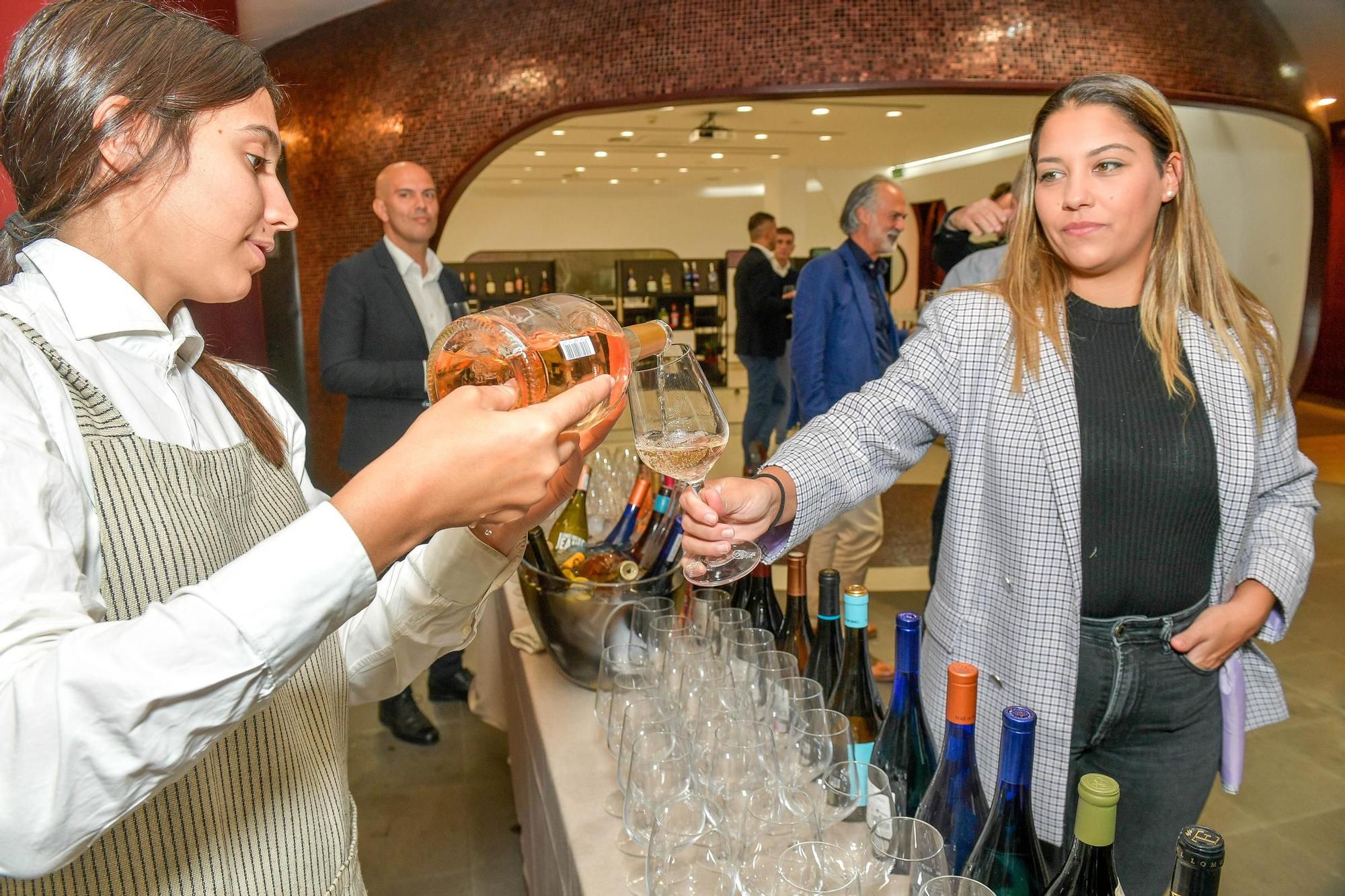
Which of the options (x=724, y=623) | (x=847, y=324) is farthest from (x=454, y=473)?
(x=847, y=324)

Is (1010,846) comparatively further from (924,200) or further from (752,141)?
(924,200)

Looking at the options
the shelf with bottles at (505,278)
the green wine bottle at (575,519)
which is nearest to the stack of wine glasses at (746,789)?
the green wine bottle at (575,519)

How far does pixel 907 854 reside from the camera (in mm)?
863

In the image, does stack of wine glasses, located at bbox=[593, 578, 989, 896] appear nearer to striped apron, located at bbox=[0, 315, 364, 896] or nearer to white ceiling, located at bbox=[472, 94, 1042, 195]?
striped apron, located at bbox=[0, 315, 364, 896]

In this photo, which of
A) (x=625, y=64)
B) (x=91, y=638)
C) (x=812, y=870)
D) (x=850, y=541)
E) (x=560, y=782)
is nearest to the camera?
(x=91, y=638)

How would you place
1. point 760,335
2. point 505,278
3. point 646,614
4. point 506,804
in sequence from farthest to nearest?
point 505,278 → point 760,335 → point 506,804 → point 646,614

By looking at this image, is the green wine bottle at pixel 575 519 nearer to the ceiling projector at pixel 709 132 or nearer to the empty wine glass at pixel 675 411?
the empty wine glass at pixel 675 411

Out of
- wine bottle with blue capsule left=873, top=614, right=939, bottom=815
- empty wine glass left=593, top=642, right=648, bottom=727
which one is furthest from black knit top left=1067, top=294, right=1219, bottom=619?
empty wine glass left=593, top=642, right=648, bottom=727

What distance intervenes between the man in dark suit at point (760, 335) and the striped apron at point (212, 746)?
5.13 meters

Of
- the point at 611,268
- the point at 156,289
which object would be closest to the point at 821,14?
the point at 156,289

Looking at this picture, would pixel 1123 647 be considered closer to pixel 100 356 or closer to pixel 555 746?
pixel 555 746

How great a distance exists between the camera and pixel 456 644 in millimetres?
1157

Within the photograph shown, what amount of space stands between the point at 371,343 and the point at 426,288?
1.06 ft

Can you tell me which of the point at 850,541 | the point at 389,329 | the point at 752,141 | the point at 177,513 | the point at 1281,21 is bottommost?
the point at 850,541
